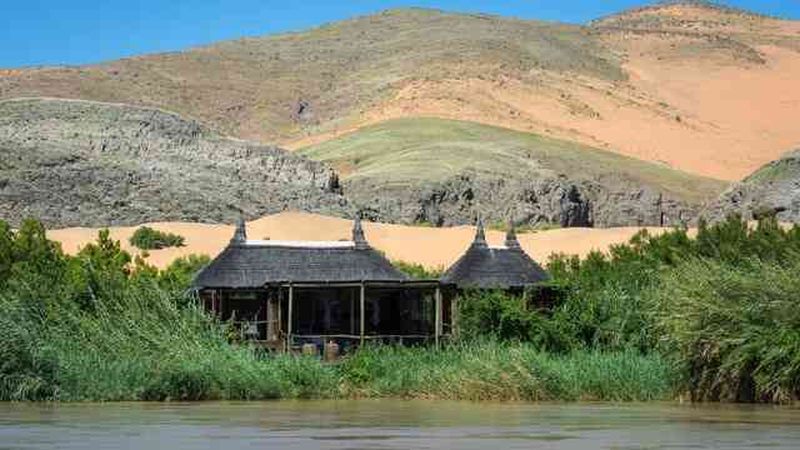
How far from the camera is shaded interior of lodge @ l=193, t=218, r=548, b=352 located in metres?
36.3

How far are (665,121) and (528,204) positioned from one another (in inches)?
1816

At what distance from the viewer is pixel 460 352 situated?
32.0 m

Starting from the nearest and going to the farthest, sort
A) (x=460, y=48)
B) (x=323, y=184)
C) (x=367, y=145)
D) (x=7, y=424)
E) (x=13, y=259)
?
(x=7, y=424)
(x=13, y=259)
(x=323, y=184)
(x=367, y=145)
(x=460, y=48)

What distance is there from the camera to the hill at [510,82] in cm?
11100

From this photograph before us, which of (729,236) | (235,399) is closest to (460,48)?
(729,236)

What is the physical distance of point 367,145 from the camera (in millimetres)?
94688

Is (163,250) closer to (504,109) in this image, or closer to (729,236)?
(729,236)

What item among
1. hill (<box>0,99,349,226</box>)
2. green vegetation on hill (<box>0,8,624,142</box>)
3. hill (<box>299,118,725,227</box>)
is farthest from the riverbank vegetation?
green vegetation on hill (<box>0,8,624,142</box>)

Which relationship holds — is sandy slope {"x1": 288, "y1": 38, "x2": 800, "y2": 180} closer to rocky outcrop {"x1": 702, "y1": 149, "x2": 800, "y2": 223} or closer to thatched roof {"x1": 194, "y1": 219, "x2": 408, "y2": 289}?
rocky outcrop {"x1": 702, "y1": 149, "x2": 800, "y2": 223}

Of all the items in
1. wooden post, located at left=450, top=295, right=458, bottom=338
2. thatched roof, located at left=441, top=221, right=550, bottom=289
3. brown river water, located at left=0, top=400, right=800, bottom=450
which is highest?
thatched roof, located at left=441, top=221, right=550, bottom=289

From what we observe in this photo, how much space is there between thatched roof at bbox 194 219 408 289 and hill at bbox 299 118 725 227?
3202 cm

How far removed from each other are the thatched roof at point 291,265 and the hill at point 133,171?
23060 millimetres

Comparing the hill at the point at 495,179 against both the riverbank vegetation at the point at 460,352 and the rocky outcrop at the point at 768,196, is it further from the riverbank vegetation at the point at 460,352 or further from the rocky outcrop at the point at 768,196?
the riverbank vegetation at the point at 460,352

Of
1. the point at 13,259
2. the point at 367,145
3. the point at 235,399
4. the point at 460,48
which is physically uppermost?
the point at 460,48
